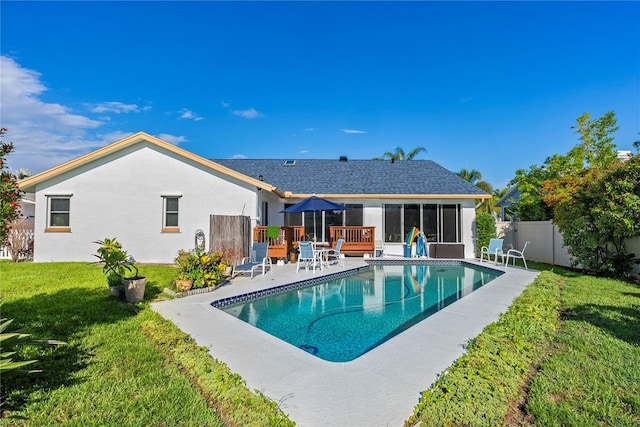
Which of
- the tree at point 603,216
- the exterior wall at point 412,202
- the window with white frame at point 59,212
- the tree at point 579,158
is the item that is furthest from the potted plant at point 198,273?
the tree at point 579,158

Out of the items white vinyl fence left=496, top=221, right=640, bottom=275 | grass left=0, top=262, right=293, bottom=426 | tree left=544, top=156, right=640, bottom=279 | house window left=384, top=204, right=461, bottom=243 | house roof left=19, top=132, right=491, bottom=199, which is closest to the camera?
grass left=0, top=262, right=293, bottom=426

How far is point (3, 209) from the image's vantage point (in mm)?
3389

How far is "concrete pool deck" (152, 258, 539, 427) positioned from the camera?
9.30ft

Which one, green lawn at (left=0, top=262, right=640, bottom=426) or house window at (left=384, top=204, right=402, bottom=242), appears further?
house window at (left=384, top=204, right=402, bottom=242)

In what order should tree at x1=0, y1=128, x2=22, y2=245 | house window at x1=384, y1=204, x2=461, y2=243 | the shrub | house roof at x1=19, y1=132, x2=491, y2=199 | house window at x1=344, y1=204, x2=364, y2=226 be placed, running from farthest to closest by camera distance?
house window at x1=344, y1=204, x2=364, y2=226, house window at x1=384, y1=204, x2=461, y2=243, the shrub, house roof at x1=19, y1=132, x2=491, y2=199, tree at x1=0, y1=128, x2=22, y2=245

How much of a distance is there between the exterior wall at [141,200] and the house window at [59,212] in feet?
0.54

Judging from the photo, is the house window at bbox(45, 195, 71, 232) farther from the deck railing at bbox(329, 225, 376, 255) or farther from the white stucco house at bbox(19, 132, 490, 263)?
the deck railing at bbox(329, 225, 376, 255)

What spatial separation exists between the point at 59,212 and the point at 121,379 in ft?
42.8

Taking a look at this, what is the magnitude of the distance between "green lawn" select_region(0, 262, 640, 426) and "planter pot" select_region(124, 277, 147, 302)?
670 millimetres

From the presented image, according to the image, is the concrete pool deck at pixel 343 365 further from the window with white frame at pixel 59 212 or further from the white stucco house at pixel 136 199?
the window with white frame at pixel 59 212

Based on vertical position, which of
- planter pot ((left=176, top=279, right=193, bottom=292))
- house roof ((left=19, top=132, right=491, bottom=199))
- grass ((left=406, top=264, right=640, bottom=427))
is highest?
house roof ((left=19, top=132, right=491, bottom=199))

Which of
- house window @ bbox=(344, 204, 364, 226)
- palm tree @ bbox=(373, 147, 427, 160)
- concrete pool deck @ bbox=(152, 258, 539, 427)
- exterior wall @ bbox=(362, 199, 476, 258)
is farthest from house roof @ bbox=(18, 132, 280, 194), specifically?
palm tree @ bbox=(373, 147, 427, 160)

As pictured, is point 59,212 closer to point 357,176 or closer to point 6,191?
point 6,191

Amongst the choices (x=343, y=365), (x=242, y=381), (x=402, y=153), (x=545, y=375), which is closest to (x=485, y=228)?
(x=545, y=375)
